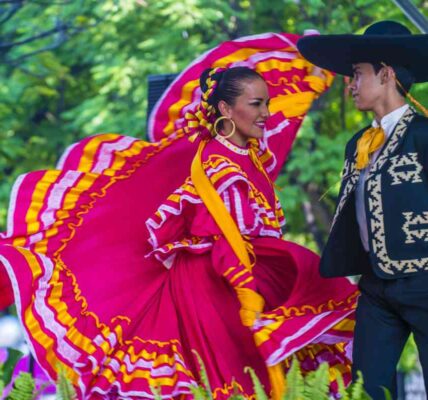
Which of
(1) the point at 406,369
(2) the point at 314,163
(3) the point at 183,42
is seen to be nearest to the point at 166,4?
(3) the point at 183,42

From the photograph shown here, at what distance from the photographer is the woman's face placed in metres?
4.79

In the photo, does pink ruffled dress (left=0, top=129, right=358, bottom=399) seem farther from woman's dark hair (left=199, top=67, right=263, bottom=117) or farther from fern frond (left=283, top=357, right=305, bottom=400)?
fern frond (left=283, top=357, right=305, bottom=400)

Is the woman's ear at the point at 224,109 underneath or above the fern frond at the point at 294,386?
above

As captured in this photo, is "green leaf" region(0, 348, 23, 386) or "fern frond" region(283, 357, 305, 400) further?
"green leaf" region(0, 348, 23, 386)

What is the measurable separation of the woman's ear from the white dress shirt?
2.27 ft

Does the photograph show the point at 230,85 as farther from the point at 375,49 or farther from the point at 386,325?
the point at 386,325

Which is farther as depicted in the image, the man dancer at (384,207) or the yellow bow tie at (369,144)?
the yellow bow tie at (369,144)

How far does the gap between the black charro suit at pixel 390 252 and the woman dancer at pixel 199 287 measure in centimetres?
24

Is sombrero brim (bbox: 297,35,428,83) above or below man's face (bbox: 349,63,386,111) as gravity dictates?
above

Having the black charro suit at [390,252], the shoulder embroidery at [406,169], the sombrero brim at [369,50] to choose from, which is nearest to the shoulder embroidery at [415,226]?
the black charro suit at [390,252]

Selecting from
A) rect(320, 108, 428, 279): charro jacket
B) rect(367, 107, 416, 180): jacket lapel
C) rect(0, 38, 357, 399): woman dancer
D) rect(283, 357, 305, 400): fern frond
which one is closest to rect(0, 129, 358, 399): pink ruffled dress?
rect(0, 38, 357, 399): woman dancer

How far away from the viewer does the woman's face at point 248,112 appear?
4793 millimetres

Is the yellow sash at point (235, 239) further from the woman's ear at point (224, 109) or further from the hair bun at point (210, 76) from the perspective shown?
the hair bun at point (210, 76)

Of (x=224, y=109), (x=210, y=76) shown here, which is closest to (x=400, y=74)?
(x=224, y=109)
